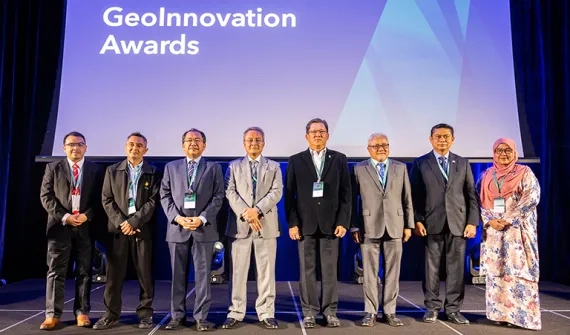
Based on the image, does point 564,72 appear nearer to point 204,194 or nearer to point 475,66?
point 475,66

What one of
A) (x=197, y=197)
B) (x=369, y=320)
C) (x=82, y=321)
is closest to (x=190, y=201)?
(x=197, y=197)

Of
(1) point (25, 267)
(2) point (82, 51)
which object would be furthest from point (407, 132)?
(1) point (25, 267)

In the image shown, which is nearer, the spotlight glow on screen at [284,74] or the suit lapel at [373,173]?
the suit lapel at [373,173]

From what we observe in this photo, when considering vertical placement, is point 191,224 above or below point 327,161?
below

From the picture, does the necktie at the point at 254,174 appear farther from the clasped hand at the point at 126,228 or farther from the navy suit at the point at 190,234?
the clasped hand at the point at 126,228

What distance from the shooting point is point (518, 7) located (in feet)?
17.7

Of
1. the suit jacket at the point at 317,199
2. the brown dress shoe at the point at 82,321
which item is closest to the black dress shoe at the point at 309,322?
the suit jacket at the point at 317,199

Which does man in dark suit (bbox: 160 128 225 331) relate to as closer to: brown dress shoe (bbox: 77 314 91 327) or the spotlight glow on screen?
brown dress shoe (bbox: 77 314 91 327)

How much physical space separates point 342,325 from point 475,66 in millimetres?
3090

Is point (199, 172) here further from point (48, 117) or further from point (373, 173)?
point (48, 117)

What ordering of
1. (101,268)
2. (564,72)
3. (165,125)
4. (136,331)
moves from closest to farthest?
(136,331) → (165,125) → (101,268) → (564,72)

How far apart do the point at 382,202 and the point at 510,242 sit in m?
0.98

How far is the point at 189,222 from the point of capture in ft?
10.4

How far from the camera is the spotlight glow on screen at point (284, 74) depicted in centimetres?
453
